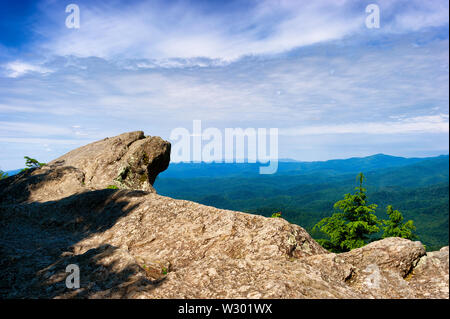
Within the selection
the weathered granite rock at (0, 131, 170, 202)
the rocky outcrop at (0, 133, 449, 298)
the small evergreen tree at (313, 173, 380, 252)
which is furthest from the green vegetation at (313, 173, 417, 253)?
the weathered granite rock at (0, 131, 170, 202)

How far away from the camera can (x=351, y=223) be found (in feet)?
93.2

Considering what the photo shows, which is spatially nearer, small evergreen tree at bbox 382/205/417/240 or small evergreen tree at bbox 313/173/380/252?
small evergreen tree at bbox 313/173/380/252

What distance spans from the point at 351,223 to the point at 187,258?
23.3 meters

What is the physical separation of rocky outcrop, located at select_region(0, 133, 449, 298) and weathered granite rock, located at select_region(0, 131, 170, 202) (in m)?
4.60

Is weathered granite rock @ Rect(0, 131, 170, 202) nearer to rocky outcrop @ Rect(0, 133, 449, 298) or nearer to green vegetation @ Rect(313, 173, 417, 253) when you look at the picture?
rocky outcrop @ Rect(0, 133, 449, 298)

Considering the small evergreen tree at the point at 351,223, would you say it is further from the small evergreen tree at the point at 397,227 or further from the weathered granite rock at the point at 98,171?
the weathered granite rock at the point at 98,171

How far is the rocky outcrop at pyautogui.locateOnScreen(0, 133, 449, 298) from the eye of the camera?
8.32m

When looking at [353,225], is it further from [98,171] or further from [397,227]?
[98,171]

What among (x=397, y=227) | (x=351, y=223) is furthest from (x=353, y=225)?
(x=397, y=227)

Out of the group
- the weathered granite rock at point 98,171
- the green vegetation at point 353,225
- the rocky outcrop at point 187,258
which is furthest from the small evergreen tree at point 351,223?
the weathered granite rock at point 98,171
